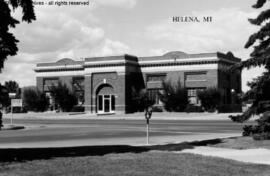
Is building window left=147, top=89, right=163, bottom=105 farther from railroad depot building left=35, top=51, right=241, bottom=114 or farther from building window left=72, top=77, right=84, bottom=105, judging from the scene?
building window left=72, top=77, right=84, bottom=105

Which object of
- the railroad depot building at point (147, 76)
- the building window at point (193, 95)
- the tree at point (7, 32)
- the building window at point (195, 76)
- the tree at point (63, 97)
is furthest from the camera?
the tree at point (63, 97)

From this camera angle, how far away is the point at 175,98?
58.1 m

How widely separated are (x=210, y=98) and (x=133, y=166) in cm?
4769

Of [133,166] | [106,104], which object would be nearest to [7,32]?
[133,166]

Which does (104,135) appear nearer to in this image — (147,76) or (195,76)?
(195,76)

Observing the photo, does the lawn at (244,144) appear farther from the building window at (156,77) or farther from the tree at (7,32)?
the building window at (156,77)

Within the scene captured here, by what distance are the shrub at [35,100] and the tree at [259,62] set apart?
5474cm

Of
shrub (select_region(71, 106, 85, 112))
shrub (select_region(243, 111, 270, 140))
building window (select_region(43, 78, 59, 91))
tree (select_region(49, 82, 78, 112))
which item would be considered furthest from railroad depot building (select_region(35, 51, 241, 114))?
shrub (select_region(243, 111, 270, 140))

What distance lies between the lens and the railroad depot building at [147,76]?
61234 mm

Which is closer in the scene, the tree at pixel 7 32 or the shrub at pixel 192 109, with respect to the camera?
the tree at pixel 7 32

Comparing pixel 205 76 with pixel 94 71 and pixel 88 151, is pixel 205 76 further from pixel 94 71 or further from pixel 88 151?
pixel 88 151

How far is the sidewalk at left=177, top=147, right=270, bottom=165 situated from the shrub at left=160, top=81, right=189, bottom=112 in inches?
1681

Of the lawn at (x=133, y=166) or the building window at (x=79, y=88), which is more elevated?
the building window at (x=79, y=88)

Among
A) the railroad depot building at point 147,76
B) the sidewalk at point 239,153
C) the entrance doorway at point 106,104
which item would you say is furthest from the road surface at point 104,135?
the entrance doorway at point 106,104
